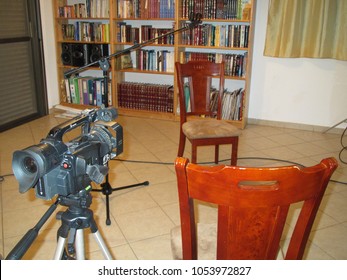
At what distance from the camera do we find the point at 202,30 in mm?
3969

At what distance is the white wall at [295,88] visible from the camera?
3.90 m

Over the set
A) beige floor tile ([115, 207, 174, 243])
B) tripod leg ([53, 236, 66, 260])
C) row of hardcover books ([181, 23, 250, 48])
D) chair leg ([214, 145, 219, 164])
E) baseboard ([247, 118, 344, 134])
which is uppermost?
row of hardcover books ([181, 23, 250, 48])

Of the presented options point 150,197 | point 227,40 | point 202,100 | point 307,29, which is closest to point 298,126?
point 307,29

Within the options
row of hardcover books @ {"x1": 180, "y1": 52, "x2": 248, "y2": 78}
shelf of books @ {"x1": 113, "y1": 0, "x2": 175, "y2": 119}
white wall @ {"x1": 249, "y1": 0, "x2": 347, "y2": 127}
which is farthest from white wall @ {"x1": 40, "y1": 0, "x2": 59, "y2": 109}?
white wall @ {"x1": 249, "y1": 0, "x2": 347, "y2": 127}

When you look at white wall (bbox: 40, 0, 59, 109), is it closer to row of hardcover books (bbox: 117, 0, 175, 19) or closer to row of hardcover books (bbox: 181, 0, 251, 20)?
row of hardcover books (bbox: 117, 0, 175, 19)

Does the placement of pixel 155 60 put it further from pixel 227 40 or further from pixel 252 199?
pixel 252 199

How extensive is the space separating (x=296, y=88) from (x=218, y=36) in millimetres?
1079

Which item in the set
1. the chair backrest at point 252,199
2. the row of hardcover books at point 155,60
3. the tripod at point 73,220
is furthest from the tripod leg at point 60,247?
the row of hardcover books at point 155,60

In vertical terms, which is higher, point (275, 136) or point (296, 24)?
point (296, 24)

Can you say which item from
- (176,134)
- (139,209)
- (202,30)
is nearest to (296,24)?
(202,30)

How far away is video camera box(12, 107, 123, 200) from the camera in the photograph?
987 mm

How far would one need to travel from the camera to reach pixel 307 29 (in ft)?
12.2

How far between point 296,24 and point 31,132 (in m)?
3.09
